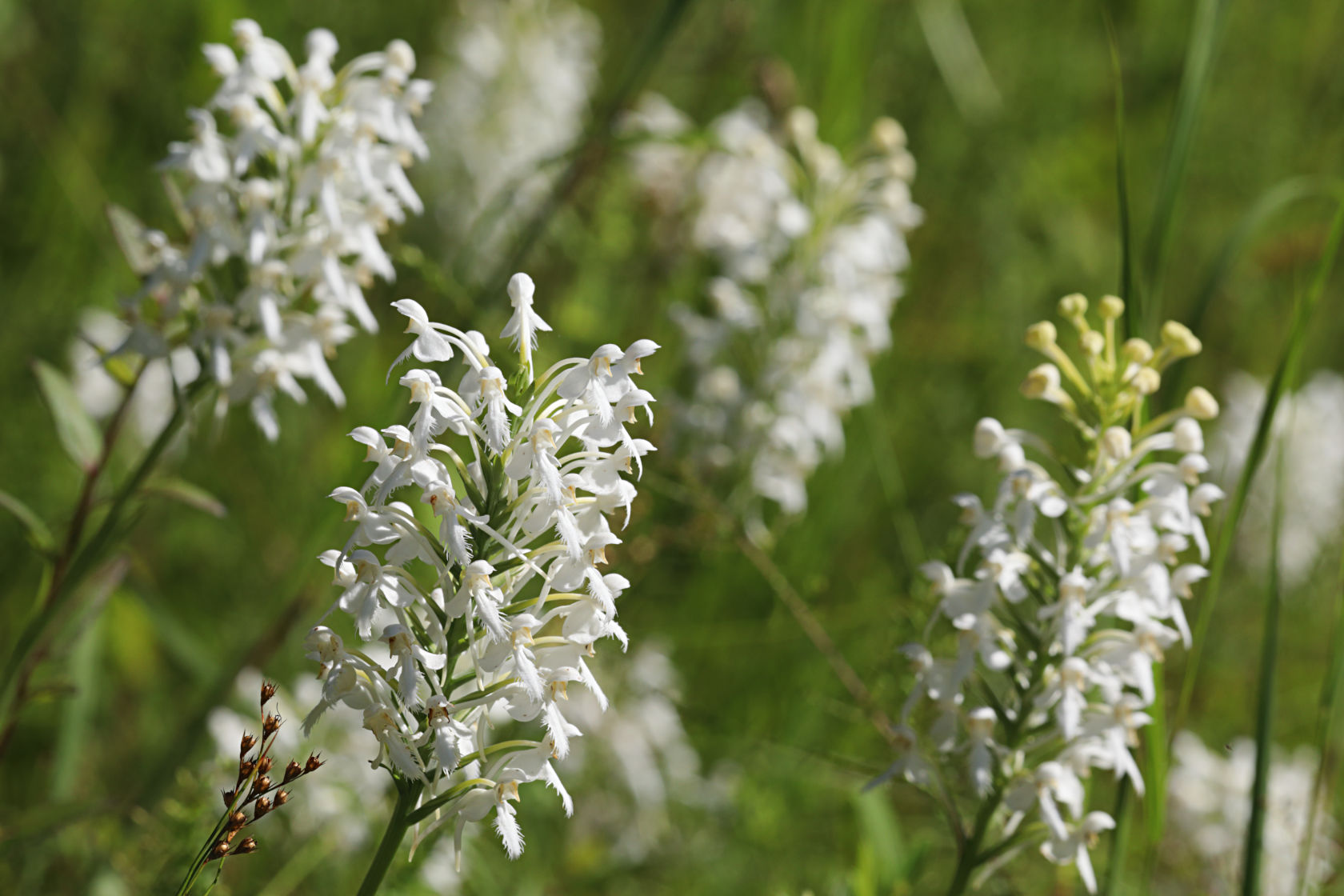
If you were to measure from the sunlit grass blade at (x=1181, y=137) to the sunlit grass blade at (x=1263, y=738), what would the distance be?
0.79m

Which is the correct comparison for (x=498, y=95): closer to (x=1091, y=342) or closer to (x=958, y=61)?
(x=958, y=61)

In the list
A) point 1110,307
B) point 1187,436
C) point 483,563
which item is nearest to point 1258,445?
point 1187,436

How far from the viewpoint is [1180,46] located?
24.9 feet

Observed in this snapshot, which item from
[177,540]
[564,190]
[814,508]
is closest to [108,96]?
[177,540]

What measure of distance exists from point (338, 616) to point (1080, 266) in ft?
Result: 17.0

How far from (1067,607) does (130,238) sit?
2.72 m

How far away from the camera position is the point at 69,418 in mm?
3135

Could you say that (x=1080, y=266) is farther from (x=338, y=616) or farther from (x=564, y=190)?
(x=338, y=616)

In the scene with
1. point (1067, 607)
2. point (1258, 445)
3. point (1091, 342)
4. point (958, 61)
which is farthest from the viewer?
point (958, 61)

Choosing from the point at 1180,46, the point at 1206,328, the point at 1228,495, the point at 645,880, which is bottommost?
the point at 645,880

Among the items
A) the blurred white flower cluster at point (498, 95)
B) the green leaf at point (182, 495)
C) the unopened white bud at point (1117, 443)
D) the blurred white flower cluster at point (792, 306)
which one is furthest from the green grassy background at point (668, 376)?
the unopened white bud at point (1117, 443)

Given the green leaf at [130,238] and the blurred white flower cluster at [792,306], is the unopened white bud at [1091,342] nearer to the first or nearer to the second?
the blurred white flower cluster at [792,306]

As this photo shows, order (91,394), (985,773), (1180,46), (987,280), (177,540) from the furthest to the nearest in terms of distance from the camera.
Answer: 1. (1180,46)
2. (987,280)
3. (91,394)
4. (177,540)
5. (985,773)

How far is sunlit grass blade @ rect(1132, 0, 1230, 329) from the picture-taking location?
9.86 ft
